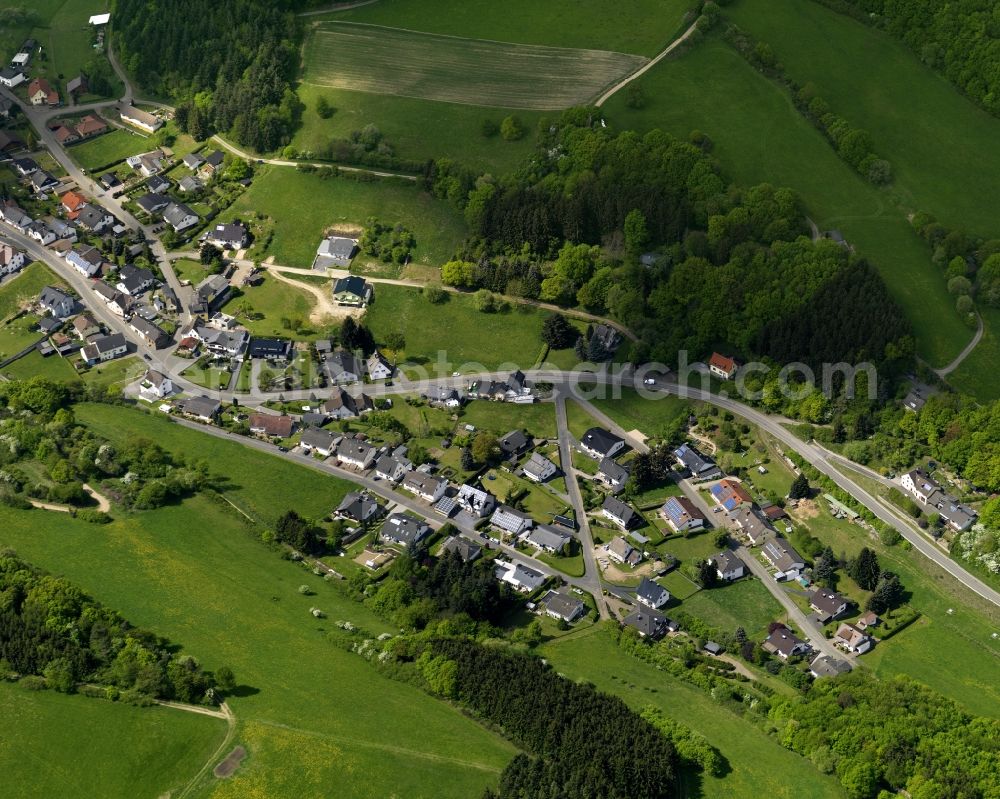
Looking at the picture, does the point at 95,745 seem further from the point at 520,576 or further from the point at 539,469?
the point at 539,469

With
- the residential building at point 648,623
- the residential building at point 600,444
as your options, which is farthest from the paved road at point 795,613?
the residential building at point 600,444

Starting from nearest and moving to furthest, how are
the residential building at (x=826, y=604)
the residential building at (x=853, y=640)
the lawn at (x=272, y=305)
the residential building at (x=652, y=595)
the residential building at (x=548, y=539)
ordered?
the residential building at (x=853, y=640), the residential building at (x=826, y=604), the residential building at (x=652, y=595), the residential building at (x=548, y=539), the lawn at (x=272, y=305)

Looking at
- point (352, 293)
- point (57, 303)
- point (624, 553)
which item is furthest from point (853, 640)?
point (57, 303)

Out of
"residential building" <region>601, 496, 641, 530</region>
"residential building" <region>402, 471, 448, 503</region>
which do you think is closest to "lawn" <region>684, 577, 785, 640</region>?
"residential building" <region>601, 496, 641, 530</region>

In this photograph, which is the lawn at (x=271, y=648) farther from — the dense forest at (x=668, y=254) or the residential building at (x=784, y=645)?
the dense forest at (x=668, y=254)

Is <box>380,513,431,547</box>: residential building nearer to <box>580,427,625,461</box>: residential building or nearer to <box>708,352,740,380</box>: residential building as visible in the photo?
<box>580,427,625,461</box>: residential building
